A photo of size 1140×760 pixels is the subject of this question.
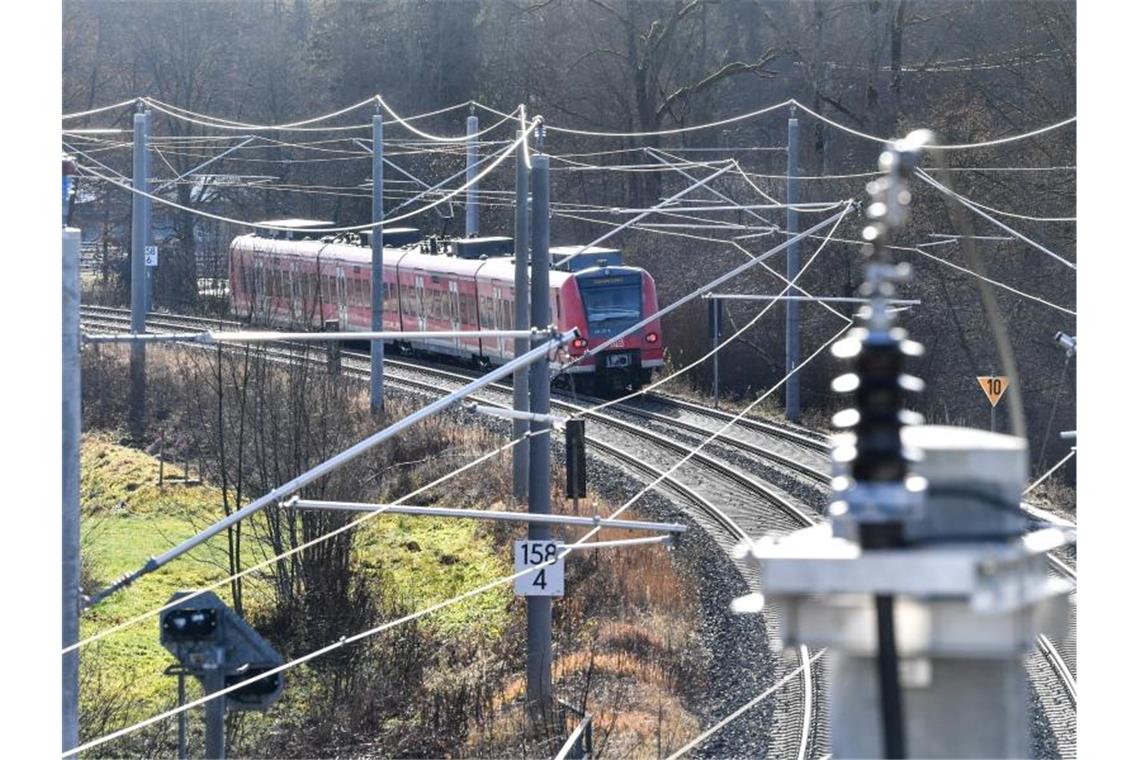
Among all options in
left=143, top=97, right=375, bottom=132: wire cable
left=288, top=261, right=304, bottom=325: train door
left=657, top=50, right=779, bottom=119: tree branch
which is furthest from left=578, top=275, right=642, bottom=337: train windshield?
left=288, top=261, right=304, bottom=325: train door

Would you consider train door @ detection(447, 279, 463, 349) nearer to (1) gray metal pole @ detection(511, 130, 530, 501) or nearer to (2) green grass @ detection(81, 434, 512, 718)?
(2) green grass @ detection(81, 434, 512, 718)

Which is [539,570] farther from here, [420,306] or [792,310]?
[420,306]

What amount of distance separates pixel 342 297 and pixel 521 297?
14885 mm

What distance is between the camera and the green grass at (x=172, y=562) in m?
14.8

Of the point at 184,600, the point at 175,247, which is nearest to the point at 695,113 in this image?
the point at 175,247

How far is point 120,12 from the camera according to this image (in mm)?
34781

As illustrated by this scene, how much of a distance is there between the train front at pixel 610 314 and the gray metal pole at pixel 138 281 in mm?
6281

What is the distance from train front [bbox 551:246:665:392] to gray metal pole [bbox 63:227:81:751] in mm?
17129

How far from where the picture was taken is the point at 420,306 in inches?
1096

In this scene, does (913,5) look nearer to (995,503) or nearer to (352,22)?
(352,22)

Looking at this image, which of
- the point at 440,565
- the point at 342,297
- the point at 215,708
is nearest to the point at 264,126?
the point at 342,297
